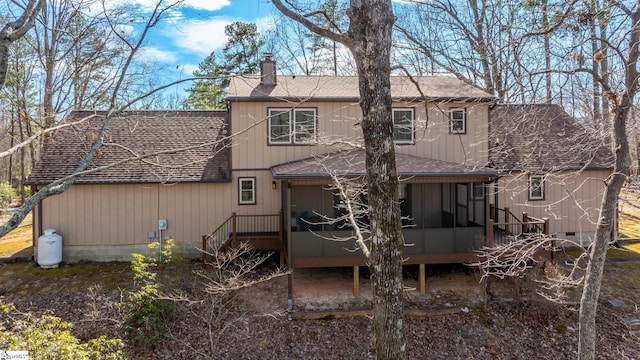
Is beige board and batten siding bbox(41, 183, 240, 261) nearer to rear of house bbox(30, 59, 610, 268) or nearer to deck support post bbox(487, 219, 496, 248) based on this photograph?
rear of house bbox(30, 59, 610, 268)

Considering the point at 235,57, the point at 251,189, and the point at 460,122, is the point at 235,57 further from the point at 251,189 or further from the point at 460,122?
the point at 460,122

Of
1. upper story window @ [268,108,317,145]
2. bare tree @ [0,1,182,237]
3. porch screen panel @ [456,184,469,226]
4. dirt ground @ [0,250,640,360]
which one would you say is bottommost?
dirt ground @ [0,250,640,360]

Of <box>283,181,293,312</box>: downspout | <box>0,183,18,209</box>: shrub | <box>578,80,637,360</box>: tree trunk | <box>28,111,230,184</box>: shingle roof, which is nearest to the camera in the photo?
<box>578,80,637,360</box>: tree trunk

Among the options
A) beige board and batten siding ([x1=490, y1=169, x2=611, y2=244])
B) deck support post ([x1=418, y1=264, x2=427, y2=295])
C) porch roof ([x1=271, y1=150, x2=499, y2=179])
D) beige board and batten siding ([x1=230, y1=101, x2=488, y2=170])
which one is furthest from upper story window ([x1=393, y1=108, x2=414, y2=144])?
deck support post ([x1=418, y1=264, x2=427, y2=295])

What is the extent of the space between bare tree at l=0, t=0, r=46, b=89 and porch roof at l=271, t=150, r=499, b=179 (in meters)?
5.70

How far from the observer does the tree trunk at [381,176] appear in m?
4.70

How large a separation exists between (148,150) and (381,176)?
36.1 feet

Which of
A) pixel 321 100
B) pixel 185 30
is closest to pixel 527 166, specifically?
pixel 321 100

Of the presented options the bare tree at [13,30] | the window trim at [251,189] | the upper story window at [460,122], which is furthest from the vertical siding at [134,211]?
the bare tree at [13,30]

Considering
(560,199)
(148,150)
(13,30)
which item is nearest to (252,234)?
(148,150)

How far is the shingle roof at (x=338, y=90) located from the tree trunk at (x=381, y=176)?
23.8 ft

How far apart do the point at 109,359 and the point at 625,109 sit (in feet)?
31.7

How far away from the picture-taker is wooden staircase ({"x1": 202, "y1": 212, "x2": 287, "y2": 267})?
11633 mm

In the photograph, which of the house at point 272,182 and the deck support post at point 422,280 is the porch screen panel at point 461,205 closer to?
the house at point 272,182
